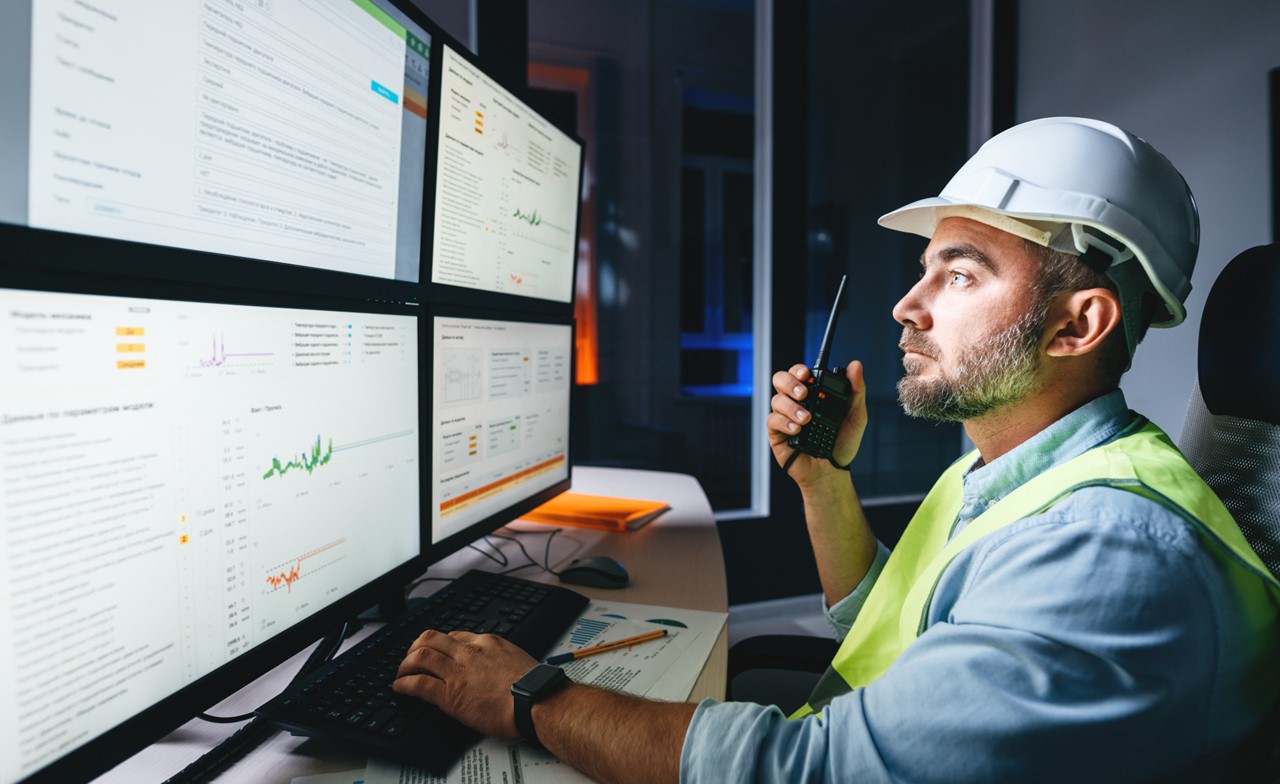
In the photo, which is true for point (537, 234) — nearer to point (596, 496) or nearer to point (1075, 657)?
point (596, 496)

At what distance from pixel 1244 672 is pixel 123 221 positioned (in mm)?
1091

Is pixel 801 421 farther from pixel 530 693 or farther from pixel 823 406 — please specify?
pixel 530 693

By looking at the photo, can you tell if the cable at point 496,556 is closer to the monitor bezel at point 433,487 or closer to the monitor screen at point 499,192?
the monitor bezel at point 433,487

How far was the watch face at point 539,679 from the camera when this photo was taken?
2.34 ft

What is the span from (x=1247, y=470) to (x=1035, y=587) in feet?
1.38

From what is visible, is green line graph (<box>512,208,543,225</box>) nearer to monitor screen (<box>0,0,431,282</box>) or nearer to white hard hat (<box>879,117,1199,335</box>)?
monitor screen (<box>0,0,431,282</box>)

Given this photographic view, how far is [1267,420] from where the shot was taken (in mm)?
813

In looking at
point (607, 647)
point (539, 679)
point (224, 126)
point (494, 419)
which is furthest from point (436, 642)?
point (224, 126)

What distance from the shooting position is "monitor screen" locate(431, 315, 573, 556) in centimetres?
106

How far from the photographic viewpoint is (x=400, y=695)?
74 centimetres

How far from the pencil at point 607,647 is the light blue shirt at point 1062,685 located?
9.9 inches

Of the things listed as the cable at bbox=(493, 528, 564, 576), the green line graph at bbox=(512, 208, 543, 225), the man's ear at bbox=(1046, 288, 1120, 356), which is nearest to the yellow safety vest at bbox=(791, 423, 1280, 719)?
the man's ear at bbox=(1046, 288, 1120, 356)

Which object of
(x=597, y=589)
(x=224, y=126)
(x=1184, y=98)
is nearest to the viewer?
(x=224, y=126)

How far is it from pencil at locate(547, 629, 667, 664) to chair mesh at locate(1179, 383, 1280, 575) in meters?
0.74
